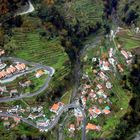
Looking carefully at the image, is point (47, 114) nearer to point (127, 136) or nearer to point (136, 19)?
point (127, 136)

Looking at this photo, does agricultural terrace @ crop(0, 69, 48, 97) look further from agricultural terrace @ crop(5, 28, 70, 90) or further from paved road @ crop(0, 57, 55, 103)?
agricultural terrace @ crop(5, 28, 70, 90)

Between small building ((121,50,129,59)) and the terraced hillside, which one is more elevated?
the terraced hillside

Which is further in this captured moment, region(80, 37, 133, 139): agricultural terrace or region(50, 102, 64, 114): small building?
region(50, 102, 64, 114): small building

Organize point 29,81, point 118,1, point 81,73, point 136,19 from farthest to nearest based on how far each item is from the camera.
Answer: point 118,1, point 136,19, point 81,73, point 29,81

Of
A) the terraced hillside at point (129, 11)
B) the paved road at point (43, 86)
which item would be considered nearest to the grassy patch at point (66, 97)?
the paved road at point (43, 86)

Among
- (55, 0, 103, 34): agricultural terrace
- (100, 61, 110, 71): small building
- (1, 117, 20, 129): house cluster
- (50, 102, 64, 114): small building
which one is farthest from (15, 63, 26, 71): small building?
(55, 0, 103, 34): agricultural terrace

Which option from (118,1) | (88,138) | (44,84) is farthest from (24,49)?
(118,1)

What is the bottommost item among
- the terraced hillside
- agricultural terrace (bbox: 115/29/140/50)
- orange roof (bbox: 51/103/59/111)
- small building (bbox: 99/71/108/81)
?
orange roof (bbox: 51/103/59/111)
